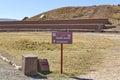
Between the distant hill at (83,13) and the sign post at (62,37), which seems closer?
the sign post at (62,37)

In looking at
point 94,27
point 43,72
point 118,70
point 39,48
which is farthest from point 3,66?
point 94,27

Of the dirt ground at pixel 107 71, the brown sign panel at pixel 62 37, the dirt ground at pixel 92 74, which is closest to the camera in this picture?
the dirt ground at pixel 92 74

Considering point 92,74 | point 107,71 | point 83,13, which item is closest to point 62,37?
point 92,74

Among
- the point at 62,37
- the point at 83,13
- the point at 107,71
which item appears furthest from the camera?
the point at 83,13

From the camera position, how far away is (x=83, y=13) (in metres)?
89.4

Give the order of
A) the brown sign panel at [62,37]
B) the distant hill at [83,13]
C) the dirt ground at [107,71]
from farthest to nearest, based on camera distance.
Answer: the distant hill at [83,13], the brown sign panel at [62,37], the dirt ground at [107,71]

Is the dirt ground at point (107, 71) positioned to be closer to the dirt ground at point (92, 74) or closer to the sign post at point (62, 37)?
the dirt ground at point (92, 74)

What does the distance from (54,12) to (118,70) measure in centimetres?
8123

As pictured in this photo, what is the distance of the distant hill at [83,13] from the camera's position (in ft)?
277

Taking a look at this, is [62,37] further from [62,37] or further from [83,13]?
[83,13]

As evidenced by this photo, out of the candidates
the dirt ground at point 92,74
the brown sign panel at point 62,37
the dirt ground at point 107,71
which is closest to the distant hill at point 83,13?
the dirt ground at point 107,71

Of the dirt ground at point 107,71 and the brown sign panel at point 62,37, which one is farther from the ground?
the brown sign panel at point 62,37

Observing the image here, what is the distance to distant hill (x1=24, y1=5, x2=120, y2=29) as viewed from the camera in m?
84.4

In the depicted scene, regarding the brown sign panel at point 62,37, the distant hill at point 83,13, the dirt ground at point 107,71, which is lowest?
the dirt ground at point 107,71
